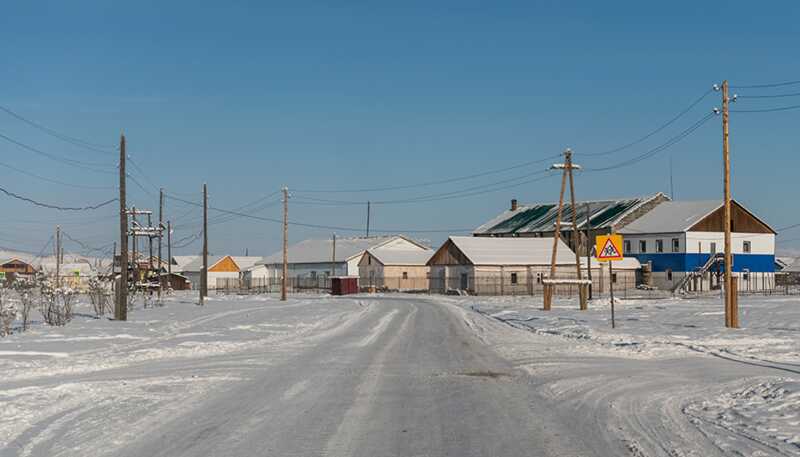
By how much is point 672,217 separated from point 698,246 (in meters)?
5.73

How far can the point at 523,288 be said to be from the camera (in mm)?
86000

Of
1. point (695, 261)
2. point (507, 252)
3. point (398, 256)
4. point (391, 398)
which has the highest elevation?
point (507, 252)

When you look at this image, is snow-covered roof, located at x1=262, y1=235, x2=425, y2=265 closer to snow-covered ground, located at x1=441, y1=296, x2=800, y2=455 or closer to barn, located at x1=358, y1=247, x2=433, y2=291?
barn, located at x1=358, y1=247, x2=433, y2=291

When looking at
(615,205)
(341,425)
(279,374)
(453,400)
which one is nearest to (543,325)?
(279,374)

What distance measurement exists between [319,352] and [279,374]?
4.75 meters

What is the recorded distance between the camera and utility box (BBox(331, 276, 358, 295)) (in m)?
82.9

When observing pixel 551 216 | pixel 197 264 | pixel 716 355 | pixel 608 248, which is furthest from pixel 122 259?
pixel 197 264

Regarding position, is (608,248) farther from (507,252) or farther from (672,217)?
(672,217)

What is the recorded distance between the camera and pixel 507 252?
291 feet

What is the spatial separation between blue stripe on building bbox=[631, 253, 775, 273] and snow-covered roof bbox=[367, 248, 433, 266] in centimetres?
2514

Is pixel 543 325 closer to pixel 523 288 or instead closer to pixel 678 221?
pixel 523 288

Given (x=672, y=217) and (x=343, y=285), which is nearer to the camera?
(x=343, y=285)

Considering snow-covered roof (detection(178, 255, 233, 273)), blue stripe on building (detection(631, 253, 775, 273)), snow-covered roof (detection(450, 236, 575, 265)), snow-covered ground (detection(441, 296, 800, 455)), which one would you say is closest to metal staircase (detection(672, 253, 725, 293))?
blue stripe on building (detection(631, 253, 775, 273))

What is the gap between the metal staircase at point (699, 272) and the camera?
3504 inches
